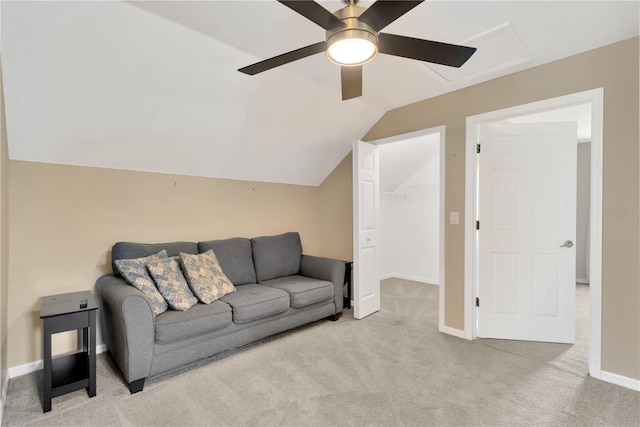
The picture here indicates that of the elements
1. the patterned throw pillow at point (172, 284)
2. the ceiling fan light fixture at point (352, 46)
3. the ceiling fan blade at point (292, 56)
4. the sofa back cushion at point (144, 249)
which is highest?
the ceiling fan blade at point (292, 56)

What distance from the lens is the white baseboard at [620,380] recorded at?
2.18 meters

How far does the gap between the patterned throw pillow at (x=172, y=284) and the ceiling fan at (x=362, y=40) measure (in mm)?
1694

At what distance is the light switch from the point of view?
3.08m

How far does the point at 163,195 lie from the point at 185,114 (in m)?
0.89

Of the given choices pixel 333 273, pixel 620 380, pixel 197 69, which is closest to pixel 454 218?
pixel 333 273

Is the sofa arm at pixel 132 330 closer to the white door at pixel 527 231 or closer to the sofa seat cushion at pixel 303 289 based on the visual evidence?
the sofa seat cushion at pixel 303 289

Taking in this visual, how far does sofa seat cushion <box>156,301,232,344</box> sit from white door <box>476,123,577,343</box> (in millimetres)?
2413

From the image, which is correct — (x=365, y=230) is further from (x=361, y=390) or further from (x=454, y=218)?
(x=361, y=390)

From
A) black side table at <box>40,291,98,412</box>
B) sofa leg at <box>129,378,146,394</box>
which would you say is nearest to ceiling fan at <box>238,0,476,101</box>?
black side table at <box>40,291,98,412</box>

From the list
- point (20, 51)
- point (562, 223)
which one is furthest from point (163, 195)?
point (562, 223)

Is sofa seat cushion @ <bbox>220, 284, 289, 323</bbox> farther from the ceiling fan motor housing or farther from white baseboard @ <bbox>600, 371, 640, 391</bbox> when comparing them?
white baseboard @ <bbox>600, 371, 640, 391</bbox>

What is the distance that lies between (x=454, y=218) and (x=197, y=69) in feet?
8.61

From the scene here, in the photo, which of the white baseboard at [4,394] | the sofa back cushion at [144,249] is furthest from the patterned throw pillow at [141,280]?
the white baseboard at [4,394]

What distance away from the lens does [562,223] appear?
2.88 m
